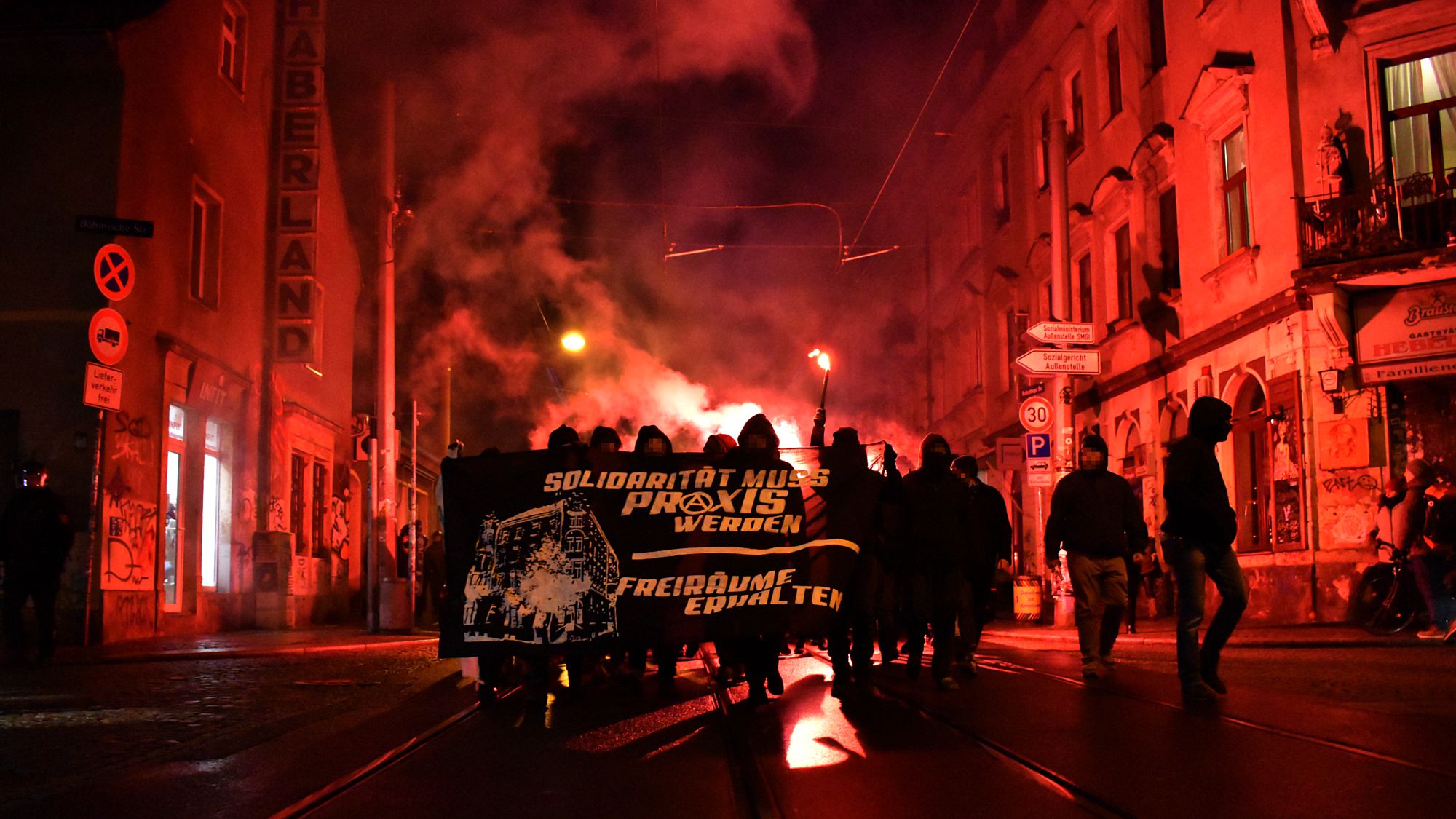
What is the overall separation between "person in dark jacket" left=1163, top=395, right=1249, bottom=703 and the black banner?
80.1 inches

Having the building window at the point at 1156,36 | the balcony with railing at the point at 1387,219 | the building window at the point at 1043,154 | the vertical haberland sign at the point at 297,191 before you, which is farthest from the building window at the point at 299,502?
the balcony with railing at the point at 1387,219

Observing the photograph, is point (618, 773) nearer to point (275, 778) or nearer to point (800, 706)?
point (275, 778)

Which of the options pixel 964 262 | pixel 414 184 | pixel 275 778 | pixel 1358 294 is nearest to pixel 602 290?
pixel 414 184

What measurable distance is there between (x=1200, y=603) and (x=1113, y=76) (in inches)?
794

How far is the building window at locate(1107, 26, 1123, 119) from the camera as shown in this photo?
26531mm

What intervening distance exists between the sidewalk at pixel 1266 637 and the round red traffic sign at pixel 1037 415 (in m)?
2.88

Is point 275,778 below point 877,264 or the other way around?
below

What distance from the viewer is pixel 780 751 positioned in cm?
660

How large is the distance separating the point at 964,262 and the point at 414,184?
15.3 m

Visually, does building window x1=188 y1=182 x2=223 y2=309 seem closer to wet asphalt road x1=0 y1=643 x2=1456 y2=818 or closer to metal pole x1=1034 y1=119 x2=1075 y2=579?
wet asphalt road x1=0 y1=643 x2=1456 y2=818

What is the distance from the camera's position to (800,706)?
8688 millimetres

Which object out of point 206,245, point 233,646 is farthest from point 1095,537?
point 206,245

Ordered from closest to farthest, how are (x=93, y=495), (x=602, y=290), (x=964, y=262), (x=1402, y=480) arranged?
(x=93, y=495)
(x=1402, y=480)
(x=602, y=290)
(x=964, y=262)

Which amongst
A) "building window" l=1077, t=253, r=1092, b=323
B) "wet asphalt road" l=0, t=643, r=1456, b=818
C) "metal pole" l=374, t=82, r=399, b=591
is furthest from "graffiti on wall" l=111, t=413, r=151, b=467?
"building window" l=1077, t=253, r=1092, b=323
